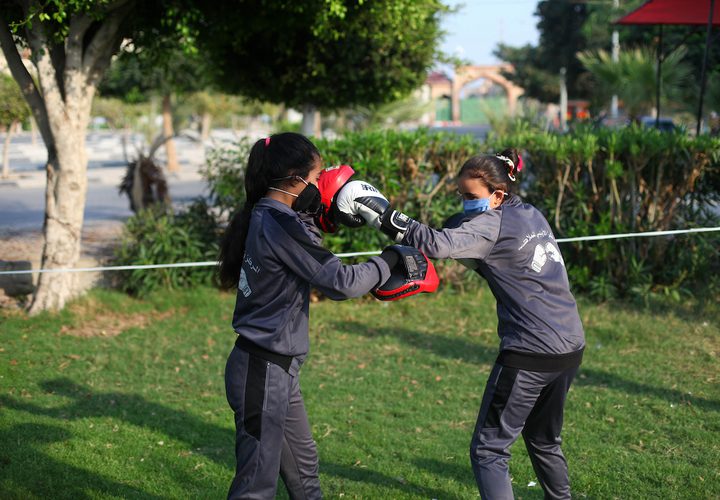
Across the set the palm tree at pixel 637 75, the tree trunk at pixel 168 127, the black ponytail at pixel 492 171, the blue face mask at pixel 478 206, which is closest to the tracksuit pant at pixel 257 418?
the blue face mask at pixel 478 206

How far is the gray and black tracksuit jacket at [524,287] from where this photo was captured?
3561 mm

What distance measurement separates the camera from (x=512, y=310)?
142 inches

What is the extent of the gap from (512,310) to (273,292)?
1.10m

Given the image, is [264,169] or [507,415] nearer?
[264,169]

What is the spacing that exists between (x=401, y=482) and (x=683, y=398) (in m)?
2.61

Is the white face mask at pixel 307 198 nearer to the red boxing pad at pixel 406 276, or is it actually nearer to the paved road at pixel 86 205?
the red boxing pad at pixel 406 276

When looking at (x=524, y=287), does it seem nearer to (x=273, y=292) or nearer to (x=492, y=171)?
(x=492, y=171)

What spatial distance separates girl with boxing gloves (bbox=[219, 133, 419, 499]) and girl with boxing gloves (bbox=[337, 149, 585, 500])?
32cm

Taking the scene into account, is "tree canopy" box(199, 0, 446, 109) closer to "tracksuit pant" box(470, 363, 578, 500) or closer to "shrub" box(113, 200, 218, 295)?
"shrub" box(113, 200, 218, 295)

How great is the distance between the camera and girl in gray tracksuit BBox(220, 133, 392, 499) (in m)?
3.21

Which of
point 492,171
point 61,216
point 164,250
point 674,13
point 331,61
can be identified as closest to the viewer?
point 492,171

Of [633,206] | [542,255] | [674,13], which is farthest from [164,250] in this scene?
[674,13]

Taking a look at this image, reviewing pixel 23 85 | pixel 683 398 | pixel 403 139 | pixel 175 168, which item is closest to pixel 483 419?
pixel 683 398

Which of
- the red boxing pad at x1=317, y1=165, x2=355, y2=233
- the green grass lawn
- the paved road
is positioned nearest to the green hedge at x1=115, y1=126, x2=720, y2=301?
the green grass lawn
